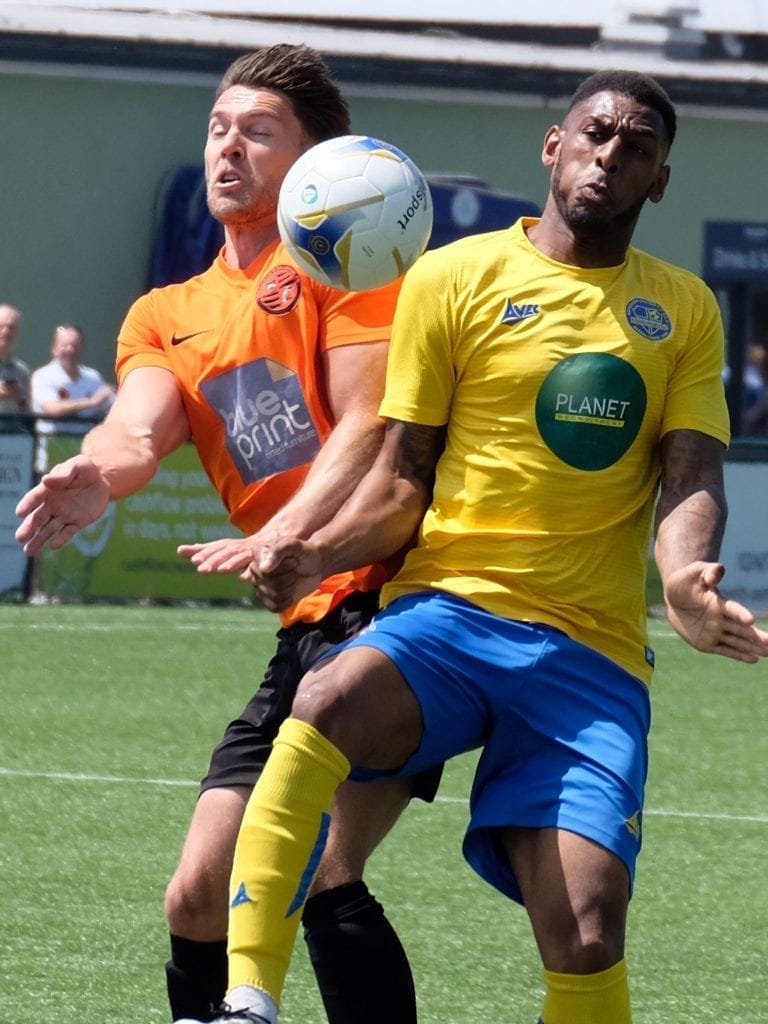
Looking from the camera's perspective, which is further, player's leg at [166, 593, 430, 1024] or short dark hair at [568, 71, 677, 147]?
player's leg at [166, 593, 430, 1024]

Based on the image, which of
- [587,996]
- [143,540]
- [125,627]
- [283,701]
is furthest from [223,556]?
[143,540]

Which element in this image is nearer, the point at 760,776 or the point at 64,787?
the point at 64,787

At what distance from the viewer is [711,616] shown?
3.98 meters

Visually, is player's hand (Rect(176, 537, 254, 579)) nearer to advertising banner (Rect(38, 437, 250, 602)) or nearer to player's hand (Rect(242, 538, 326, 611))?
player's hand (Rect(242, 538, 326, 611))

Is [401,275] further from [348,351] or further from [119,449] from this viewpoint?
[119,449]

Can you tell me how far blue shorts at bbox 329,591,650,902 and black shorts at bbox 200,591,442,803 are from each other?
0.30m

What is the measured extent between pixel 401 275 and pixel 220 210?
0.45 m

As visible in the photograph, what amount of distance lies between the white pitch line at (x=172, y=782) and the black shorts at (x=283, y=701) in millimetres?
4024

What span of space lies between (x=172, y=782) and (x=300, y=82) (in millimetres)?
4503

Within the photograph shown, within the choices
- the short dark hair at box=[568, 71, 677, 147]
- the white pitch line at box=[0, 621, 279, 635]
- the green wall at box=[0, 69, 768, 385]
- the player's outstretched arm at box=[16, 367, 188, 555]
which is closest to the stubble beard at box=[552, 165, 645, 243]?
the short dark hair at box=[568, 71, 677, 147]

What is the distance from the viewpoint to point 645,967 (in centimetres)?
619

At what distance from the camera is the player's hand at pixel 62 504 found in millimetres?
4422

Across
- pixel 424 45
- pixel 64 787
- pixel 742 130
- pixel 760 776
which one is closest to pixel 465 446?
pixel 64 787

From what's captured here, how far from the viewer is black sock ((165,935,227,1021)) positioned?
4.57 meters
